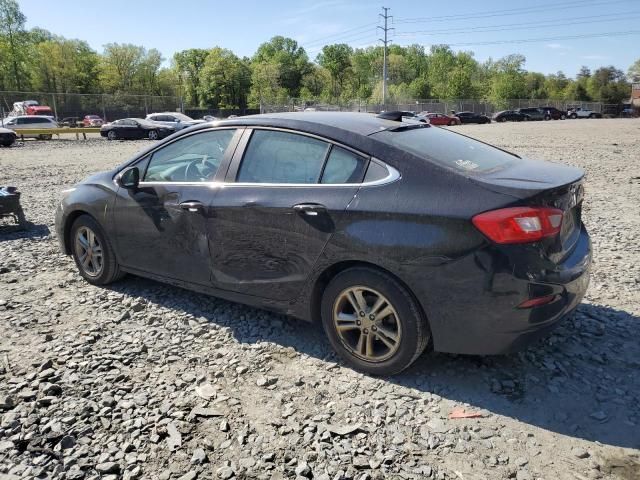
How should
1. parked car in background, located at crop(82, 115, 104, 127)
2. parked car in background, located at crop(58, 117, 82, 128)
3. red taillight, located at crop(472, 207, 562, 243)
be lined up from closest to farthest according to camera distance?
red taillight, located at crop(472, 207, 562, 243), parked car in background, located at crop(58, 117, 82, 128), parked car in background, located at crop(82, 115, 104, 127)

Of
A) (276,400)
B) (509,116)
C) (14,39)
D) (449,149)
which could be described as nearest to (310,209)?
(449,149)

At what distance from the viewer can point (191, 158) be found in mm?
4348

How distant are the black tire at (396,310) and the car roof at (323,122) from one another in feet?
3.22

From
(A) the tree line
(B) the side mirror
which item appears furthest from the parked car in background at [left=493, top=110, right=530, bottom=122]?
(B) the side mirror

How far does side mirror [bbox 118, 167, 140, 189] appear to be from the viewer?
4470 mm

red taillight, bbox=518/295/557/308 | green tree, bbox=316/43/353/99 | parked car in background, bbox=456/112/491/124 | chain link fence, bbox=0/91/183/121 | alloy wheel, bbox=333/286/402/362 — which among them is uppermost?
green tree, bbox=316/43/353/99

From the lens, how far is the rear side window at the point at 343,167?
337cm

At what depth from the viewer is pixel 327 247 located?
336 centimetres

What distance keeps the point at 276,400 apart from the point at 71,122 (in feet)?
150

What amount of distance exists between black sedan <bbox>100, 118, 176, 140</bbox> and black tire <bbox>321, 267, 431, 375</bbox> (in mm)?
30463

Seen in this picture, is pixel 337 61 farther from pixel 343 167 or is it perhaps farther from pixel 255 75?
pixel 343 167

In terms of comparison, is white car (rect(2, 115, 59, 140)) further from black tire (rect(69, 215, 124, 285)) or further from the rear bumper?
the rear bumper

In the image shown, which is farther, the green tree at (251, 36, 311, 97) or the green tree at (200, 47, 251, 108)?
the green tree at (251, 36, 311, 97)

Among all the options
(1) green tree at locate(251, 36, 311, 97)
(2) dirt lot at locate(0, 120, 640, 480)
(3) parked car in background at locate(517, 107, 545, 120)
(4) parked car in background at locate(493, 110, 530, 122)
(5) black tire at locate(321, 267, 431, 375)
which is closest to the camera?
(2) dirt lot at locate(0, 120, 640, 480)
